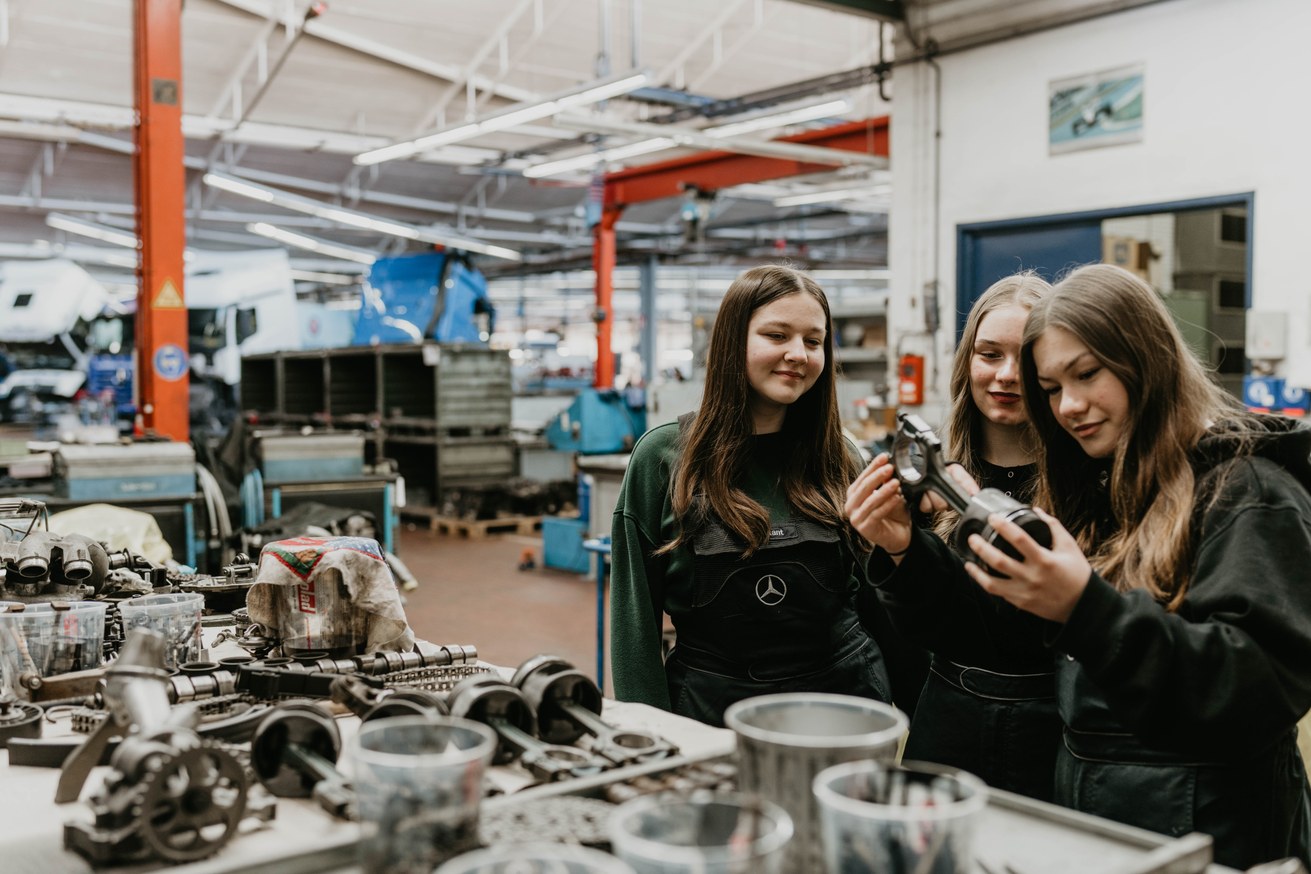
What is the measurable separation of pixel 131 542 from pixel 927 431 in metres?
3.36

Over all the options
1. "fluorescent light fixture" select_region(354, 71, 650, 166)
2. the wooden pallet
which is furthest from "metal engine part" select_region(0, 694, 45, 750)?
the wooden pallet

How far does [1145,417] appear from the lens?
143 cm

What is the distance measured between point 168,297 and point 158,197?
0.47m

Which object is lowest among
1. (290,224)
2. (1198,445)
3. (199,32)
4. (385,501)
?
(385,501)

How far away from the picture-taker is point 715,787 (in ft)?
3.24

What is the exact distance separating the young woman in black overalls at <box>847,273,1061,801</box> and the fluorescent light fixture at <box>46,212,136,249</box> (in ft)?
43.0

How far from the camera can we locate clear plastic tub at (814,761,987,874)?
726mm

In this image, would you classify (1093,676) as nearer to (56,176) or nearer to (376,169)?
(376,169)

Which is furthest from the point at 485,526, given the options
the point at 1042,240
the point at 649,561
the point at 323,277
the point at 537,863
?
the point at 323,277

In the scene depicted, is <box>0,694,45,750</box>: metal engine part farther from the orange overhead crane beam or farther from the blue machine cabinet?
the orange overhead crane beam

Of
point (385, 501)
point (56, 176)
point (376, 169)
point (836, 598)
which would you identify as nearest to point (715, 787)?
point (836, 598)

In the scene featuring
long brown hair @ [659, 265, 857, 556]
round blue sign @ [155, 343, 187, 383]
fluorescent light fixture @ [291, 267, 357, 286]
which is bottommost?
long brown hair @ [659, 265, 857, 556]

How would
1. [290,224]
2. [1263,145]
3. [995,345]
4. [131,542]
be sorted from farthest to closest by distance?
[290,224], [1263,145], [131,542], [995,345]

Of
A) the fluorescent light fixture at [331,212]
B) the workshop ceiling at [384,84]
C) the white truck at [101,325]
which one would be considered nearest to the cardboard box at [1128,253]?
the workshop ceiling at [384,84]
